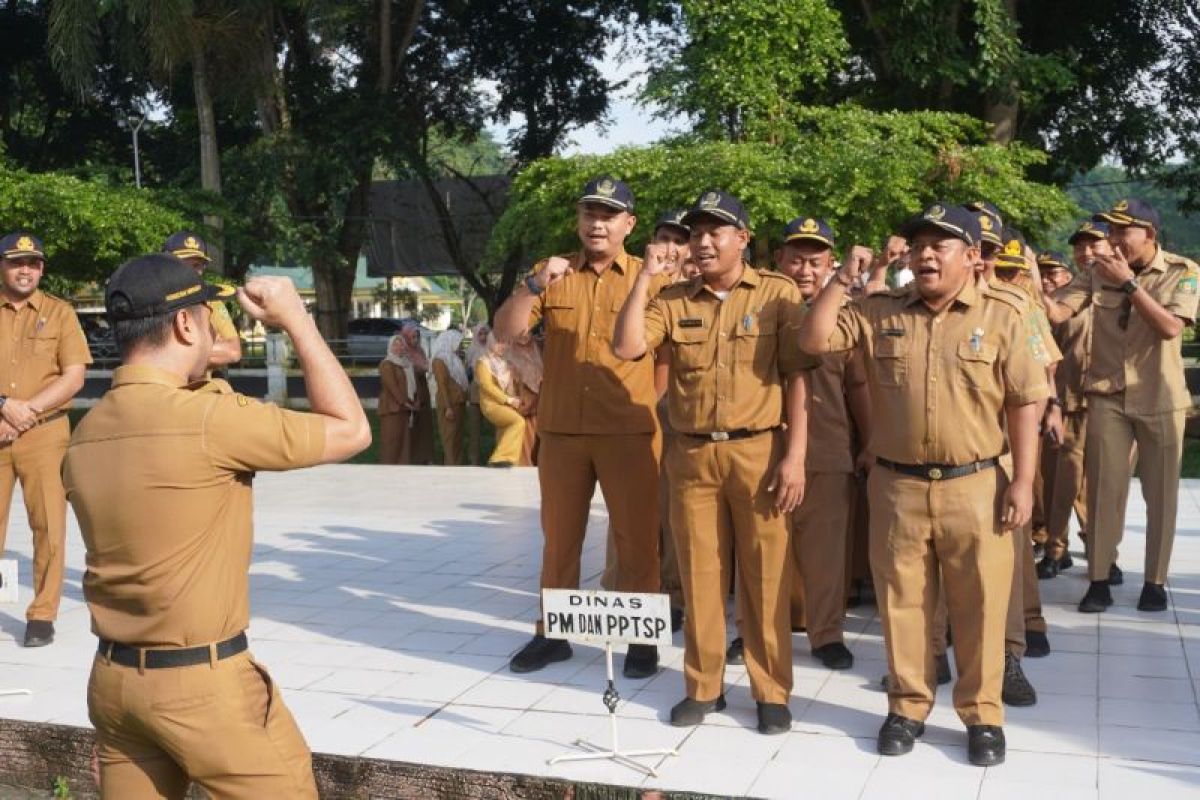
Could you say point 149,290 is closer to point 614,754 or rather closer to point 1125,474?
point 614,754

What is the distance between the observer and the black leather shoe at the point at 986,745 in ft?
15.7

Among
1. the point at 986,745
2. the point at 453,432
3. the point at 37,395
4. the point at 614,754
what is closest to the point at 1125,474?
the point at 986,745

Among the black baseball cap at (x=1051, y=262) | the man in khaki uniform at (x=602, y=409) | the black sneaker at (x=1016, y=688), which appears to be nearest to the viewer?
the black sneaker at (x=1016, y=688)

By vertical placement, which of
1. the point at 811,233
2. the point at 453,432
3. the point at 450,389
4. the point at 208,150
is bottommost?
the point at 453,432

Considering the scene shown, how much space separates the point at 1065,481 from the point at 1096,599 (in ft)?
3.80

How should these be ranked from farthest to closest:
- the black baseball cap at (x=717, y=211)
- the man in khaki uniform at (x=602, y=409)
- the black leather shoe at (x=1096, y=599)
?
the black leather shoe at (x=1096, y=599) → the man in khaki uniform at (x=602, y=409) → the black baseball cap at (x=717, y=211)

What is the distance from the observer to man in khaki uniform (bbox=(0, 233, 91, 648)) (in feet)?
22.0

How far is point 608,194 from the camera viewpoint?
18.7 feet

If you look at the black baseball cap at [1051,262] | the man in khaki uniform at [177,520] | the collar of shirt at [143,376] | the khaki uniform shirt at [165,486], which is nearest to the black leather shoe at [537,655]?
the man in khaki uniform at [177,520]

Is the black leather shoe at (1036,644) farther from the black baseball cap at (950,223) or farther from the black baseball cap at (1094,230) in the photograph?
the black baseball cap at (950,223)

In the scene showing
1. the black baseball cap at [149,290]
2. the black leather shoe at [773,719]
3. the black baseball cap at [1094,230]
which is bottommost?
the black leather shoe at [773,719]

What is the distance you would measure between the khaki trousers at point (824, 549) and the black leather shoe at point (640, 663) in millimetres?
767

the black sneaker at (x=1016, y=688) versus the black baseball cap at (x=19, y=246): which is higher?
the black baseball cap at (x=19, y=246)

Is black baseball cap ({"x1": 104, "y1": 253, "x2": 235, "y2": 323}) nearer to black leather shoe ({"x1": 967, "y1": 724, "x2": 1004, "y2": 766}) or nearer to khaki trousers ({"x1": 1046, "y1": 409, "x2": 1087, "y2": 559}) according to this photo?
black leather shoe ({"x1": 967, "y1": 724, "x2": 1004, "y2": 766})
